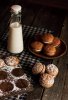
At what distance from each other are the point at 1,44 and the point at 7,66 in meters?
0.19

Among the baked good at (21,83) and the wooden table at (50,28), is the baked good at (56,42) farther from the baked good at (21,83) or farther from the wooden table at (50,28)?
the baked good at (21,83)

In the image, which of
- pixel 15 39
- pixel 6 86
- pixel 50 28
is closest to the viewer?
pixel 6 86

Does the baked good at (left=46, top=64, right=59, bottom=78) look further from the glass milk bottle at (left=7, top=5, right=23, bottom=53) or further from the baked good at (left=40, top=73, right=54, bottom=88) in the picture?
the glass milk bottle at (left=7, top=5, right=23, bottom=53)

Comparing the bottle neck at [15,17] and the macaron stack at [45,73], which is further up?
the bottle neck at [15,17]

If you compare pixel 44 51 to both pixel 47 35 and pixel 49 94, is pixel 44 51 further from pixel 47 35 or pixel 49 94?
pixel 49 94

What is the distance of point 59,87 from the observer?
3.54ft

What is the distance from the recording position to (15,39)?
4.09 ft

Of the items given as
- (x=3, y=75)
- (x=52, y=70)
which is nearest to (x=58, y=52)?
(x=52, y=70)

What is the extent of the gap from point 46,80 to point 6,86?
6.1 inches

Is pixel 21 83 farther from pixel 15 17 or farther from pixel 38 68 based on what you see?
pixel 15 17

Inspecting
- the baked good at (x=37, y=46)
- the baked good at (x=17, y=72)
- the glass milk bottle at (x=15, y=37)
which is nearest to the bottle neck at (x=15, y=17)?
the glass milk bottle at (x=15, y=37)

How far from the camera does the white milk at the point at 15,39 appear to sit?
123 cm

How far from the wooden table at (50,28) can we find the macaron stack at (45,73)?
0.03 m

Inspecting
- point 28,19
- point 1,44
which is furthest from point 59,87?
point 28,19
